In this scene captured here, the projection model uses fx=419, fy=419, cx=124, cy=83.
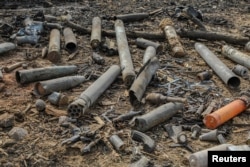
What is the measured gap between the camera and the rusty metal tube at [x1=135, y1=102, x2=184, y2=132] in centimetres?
642

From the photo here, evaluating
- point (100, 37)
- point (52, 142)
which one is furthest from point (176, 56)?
point (52, 142)

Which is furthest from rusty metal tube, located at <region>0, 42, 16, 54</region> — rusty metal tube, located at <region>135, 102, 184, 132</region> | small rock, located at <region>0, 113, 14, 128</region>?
rusty metal tube, located at <region>135, 102, 184, 132</region>

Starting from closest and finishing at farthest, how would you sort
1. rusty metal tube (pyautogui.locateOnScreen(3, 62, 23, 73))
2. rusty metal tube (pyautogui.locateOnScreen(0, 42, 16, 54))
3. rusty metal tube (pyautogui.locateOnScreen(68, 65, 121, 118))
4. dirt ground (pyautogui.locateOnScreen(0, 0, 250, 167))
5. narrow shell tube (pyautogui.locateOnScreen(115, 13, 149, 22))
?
dirt ground (pyautogui.locateOnScreen(0, 0, 250, 167))
rusty metal tube (pyautogui.locateOnScreen(68, 65, 121, 118))
rusty metal tube (pyautogui.locateOnScreen(3, 62, 23, 73))
rusty metal tube (pyautogui.locateOnScreen(0, 42, 16, 54))
narrow shell tube (pyautogui.locateOnScreen(115, 13, 149, 22))

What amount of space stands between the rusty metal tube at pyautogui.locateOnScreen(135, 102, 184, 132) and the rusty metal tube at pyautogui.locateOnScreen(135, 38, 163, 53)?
9.26ft

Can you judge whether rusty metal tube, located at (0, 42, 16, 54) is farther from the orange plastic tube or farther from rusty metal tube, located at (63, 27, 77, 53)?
the orange plastic tube

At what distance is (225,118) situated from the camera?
22.0ft

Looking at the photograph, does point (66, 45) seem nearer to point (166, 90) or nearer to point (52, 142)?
point (166, 90)

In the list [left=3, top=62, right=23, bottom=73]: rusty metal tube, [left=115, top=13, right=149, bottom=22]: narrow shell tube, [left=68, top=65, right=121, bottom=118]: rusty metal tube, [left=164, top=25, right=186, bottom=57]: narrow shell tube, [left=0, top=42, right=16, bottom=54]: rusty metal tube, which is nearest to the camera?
[left=68, top=65, right=121, bottom=118]: rusty metal tube

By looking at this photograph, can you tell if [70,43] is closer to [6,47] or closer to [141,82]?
[6,47]

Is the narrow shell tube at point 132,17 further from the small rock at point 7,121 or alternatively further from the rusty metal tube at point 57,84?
the small rock at point 7,121

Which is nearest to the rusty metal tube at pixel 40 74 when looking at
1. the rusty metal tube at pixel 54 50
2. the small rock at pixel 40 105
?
the rusty metal tube at pixel 54 50

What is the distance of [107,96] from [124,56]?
1.42m

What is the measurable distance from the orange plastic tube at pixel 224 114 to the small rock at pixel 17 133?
9.23 ft

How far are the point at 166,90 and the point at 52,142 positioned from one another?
2.54 m
